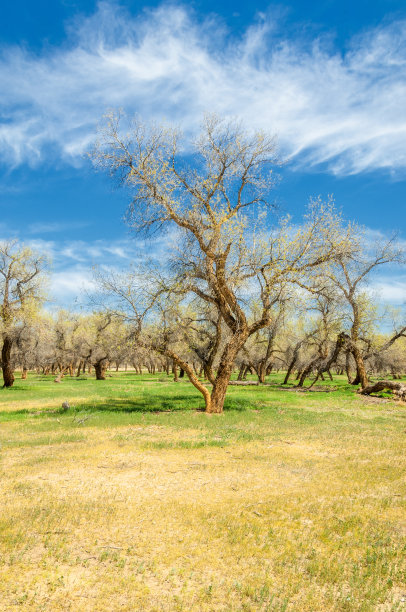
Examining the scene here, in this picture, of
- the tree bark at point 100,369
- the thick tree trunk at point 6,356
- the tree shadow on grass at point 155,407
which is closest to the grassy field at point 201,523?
the tree shadow on grass at point 155,407

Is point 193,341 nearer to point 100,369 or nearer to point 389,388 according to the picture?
point 389,388

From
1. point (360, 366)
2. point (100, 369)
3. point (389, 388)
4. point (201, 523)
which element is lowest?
point (100, 369)

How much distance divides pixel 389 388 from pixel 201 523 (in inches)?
1137

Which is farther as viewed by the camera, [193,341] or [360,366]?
[360,366]

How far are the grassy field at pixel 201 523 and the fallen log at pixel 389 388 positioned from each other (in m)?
16.1

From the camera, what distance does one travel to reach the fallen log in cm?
2852

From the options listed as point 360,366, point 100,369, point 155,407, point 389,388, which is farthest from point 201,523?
point 100,369

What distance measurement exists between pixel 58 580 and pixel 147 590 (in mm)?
1223

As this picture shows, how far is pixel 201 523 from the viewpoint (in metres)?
6.75

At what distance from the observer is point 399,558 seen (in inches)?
225

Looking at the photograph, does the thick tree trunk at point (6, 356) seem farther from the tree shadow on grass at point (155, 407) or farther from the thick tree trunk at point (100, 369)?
the thick tree trunk at point (100, 369)

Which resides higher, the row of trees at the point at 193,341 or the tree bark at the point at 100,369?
the row of trees at the point at 193,341

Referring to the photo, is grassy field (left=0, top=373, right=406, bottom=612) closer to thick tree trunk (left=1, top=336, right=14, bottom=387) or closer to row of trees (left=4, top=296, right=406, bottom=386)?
row of trees (left=4, top=296, right=406, bottom=386)

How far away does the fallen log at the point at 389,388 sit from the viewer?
28.5 m
